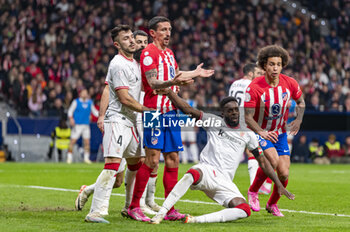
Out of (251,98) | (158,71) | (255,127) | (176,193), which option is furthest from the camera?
(251,98)

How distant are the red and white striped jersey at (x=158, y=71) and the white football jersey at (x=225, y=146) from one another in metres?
0.63

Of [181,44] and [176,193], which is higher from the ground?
[181,44]

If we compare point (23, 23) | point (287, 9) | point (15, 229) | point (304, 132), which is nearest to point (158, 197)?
point (15, 229)

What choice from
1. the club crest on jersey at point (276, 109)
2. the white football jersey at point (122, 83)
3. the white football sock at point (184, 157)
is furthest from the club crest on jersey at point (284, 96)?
the white football sock at point (184, 157)

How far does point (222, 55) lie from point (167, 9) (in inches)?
117

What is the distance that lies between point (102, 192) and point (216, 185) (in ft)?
3.99

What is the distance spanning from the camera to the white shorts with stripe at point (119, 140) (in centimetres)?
721

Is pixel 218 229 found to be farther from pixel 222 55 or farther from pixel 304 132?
pixel 222 55

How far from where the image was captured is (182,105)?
734cm

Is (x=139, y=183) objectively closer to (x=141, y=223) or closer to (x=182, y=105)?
(x=141, y=223)

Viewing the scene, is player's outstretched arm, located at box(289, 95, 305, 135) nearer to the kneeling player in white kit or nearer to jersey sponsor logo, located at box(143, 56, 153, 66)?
the kneeling player in white kit

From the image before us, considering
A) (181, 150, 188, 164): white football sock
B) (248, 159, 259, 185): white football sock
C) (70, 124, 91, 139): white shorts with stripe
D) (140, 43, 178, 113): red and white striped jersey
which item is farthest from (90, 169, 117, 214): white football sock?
(70, 124, 91, 139): white shorts with stripe

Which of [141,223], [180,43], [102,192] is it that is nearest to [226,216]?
[141,223]

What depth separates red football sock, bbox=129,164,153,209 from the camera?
766 centimetres
